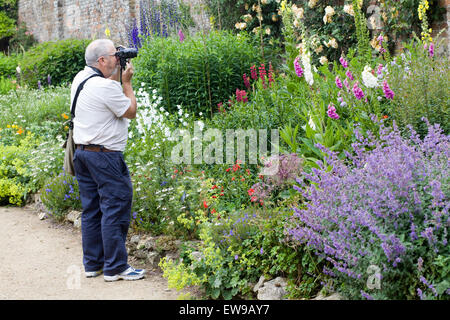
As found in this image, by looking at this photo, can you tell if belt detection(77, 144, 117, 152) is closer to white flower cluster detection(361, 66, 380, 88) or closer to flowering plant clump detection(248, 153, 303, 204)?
flowering plant clump detection(248, 153, 303, 204)

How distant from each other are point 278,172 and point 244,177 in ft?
2.13

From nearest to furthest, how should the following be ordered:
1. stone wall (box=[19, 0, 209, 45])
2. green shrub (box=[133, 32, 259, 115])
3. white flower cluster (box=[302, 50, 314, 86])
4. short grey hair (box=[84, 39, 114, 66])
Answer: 1. short grey hair (box=[84, 39, 114, 66])
2. white flower cluster (box=[302, 50, 314, 86])
3. green shrub (box=[133, 32, 259, 115])
4. stone wall (box=[19, 0, 209, 45])

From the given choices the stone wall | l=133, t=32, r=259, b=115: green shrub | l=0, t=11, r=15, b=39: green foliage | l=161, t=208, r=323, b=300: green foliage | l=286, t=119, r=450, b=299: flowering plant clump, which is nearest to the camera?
l=286, t=119, r=450, b=299: flowering plant clump

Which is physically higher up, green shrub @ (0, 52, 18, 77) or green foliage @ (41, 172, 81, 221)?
green shrub @ (0, 52, 18, 77)

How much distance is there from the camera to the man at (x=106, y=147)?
3770mm

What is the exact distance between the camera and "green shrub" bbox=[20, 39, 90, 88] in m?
11.4

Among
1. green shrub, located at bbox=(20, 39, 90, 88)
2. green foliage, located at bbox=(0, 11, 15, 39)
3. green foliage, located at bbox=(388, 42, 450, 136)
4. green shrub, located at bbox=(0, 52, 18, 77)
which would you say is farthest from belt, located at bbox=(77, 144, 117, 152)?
green foliage, located at bbox=(0, 11, 15, 39)

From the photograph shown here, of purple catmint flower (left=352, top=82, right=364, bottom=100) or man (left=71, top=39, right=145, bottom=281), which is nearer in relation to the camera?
man (left=71, top=39, right=145, bottom=281)

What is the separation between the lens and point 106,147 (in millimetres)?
3818

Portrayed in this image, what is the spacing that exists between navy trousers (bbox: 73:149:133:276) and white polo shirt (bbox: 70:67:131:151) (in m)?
0.11

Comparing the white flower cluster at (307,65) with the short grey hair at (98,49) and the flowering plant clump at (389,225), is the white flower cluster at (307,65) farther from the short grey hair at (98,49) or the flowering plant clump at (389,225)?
the short grey hair at (98,49)
